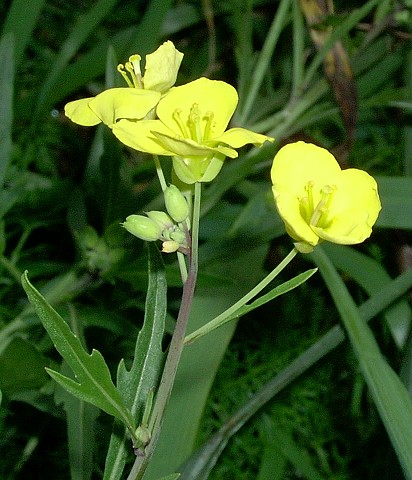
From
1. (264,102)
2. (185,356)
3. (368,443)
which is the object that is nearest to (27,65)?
(264,102)

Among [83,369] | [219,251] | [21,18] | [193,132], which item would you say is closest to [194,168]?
[193,132]

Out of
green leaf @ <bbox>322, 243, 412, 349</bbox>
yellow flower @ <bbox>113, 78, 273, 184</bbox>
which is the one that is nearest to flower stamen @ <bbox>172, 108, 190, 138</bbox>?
yellow flower @ <bbox>113, 78, 273, 184</bbox>

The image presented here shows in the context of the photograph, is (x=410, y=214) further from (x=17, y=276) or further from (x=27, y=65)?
(x=27, y=65)

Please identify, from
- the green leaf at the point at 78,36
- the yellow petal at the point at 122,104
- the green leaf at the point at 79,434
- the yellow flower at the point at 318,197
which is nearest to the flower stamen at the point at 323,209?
the yellow flower at the point at 318,197

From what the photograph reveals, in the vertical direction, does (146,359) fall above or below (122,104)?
below

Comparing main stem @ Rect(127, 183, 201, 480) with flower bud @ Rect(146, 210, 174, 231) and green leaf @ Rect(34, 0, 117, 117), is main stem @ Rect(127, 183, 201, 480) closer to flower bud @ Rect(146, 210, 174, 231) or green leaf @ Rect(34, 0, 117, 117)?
flower bud @ Rect(146, 210, 174, 231)

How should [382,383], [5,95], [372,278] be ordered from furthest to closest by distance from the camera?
[372,278]
[5,95]
[382,383]

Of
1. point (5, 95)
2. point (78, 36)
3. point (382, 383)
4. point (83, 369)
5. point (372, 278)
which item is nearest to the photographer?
point (83, 369)

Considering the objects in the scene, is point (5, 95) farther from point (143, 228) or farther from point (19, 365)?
point (143, 228)
